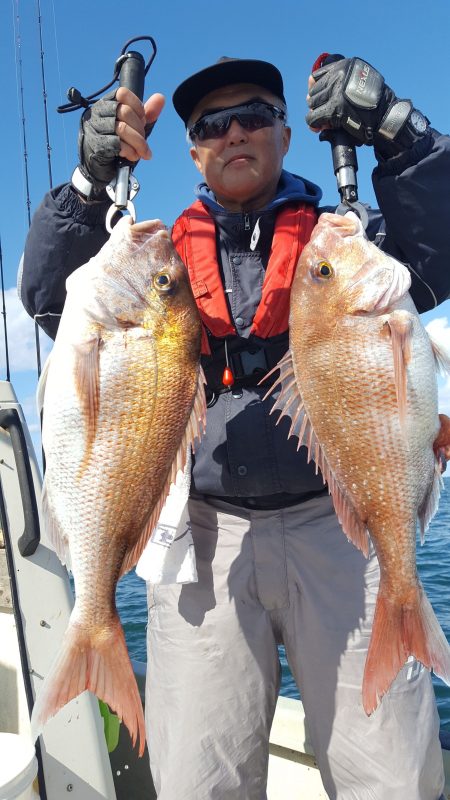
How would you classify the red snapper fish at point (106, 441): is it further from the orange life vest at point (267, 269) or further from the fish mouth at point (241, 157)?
the fish mouth at point (241, 157)

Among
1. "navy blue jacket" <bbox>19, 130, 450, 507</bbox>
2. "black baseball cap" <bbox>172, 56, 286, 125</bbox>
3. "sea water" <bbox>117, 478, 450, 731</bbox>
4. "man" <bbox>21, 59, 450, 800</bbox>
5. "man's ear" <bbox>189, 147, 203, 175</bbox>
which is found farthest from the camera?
"sea water" <bbox>117, 478, 450, 731</bbox>

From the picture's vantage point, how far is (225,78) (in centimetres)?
297

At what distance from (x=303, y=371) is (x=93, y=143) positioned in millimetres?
1221

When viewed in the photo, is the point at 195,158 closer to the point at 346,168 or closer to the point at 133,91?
the point at 133,91

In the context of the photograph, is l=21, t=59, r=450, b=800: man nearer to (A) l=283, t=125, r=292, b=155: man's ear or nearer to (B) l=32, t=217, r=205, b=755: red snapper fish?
(A) l=283, t=125, r=292, b=155: man's ear

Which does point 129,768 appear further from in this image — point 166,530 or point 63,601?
point 166,530

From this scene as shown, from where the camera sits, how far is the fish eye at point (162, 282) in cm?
245

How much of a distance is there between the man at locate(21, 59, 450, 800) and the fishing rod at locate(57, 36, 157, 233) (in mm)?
76

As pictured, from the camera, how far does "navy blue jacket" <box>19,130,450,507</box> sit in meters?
2.62

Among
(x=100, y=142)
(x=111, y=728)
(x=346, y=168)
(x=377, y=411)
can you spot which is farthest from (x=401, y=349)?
(x=111, y=728)

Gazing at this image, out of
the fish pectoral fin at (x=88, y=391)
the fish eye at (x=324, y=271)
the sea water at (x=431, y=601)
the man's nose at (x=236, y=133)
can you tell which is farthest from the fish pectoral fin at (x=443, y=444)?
the sea water at (x=431, y=601)

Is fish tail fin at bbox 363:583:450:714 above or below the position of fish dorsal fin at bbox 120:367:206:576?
below

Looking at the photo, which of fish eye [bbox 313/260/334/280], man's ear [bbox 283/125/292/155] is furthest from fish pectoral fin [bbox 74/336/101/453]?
man's ear [bbox 283/125/292/155]

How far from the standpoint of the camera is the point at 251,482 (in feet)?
8.96
